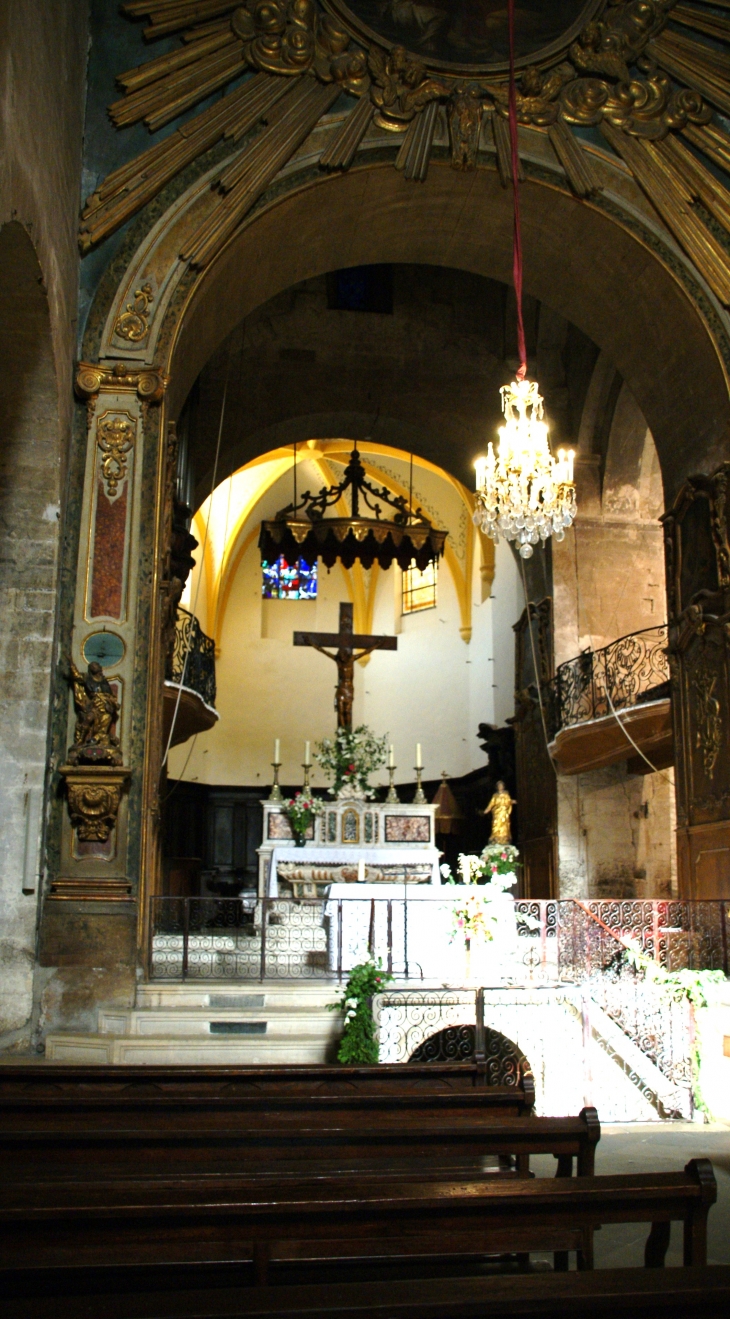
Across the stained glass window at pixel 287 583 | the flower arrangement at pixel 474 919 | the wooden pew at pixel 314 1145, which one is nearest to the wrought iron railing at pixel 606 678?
the flower arrangement at pixel 474 919

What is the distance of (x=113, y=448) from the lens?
10219 millimetres

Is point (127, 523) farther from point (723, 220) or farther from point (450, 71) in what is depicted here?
point (723, 220)

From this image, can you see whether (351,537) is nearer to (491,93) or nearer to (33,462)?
(491,93)

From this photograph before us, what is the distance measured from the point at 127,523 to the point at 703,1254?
805 cm

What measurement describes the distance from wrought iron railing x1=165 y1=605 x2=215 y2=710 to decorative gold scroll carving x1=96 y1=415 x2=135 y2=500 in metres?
3.98

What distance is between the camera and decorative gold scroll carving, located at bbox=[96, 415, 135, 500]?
1020cm

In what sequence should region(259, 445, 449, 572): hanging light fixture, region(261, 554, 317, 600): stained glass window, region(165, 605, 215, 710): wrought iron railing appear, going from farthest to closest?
region(261, 554, 317, 600): stained glass window → region(259, 445, 449, 572): hanging light fixture → region(165, 605, 215, 710): wrought iron railing

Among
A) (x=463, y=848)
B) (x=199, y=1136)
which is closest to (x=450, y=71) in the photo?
(x=199, y=1136)

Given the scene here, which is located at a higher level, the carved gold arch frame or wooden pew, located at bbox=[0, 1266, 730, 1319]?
the carved gold arch frame

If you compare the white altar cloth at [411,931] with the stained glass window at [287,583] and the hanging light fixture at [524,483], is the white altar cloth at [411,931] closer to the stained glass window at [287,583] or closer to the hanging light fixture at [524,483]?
the hanging light fixture at [524,483]

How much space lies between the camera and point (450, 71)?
1148 centimetres

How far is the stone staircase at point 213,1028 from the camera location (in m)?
8.56

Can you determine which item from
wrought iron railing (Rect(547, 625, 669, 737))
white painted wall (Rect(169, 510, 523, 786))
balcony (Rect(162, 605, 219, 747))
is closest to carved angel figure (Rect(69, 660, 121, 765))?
balcony (Rect(162, 605, 219, 747))

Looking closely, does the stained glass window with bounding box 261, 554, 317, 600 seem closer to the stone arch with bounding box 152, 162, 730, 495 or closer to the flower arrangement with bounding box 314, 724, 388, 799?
the flower arrangement with bounding box 314, 724, 388, 799
